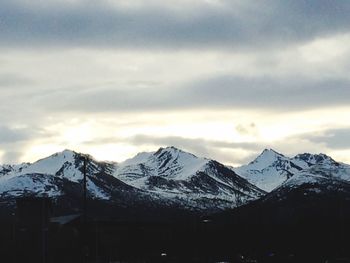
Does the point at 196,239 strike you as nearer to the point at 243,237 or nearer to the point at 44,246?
the point at 243,237

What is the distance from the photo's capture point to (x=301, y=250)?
447 feet

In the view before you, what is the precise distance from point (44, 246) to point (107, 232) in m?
34.5

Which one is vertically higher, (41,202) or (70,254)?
(41,202)

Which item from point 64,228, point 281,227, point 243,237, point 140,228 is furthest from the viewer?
point 281,227

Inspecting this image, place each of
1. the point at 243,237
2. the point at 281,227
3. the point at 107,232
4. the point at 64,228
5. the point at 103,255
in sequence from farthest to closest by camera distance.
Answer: the point at 281,227
the point at 243,237
the point at 107,232
the point at 103,255
the point at 64,228

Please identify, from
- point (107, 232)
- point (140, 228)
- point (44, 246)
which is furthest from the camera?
point (140, 228)

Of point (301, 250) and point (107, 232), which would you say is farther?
point (301, 250)

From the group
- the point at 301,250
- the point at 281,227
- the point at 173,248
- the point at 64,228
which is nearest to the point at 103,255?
the point at 64,228

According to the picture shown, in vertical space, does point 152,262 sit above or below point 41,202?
below

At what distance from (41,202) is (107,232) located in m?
32.2

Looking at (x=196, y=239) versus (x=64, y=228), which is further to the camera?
(x=196, y=239)

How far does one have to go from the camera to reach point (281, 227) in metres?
167

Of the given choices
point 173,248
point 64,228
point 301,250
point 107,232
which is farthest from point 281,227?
point 64,228

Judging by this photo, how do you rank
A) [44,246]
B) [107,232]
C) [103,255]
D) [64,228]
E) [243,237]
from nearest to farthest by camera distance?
1. [44,246]
2. [64,228]
3. [103,255]
4. [107,232]
5. [243,237]
